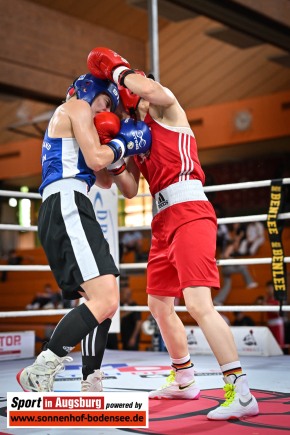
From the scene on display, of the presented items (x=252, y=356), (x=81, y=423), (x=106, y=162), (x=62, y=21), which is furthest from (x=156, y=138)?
(x=62, y=21)

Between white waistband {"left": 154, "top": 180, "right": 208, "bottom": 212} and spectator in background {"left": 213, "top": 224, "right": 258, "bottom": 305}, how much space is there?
5.61 meters

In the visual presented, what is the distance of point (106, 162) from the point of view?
2.36m

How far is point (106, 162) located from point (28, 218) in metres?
13.3

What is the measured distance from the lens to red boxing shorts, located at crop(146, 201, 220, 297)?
2387 mm

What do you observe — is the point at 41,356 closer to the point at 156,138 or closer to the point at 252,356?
the point at 156,138

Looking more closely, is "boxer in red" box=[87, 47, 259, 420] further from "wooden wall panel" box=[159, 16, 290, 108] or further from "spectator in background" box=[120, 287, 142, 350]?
"wooden wall panel" box=[159, 16, 290, 108]

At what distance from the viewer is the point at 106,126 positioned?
2.48 m

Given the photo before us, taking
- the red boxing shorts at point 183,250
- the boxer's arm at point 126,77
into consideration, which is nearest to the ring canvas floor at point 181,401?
the red boxing shorts at point 183,250

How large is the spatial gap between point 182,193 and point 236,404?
81 centimetres

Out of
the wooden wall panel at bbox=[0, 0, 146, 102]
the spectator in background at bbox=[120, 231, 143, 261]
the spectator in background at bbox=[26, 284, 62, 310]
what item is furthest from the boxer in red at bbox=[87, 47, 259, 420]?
the spectator in background at bbox=[120, 231, 143, 261]

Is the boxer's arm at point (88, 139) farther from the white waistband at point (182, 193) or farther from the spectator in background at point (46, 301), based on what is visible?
the spectator in background at point (46, 301)

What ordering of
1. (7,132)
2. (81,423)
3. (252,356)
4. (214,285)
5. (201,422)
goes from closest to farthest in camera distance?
(81,423)
(201,422)
(214,285)
(252,356)
(7,132)

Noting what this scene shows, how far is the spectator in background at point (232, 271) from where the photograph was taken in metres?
8.17

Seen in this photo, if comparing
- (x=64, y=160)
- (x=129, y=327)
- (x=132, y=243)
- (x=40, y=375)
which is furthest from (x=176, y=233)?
(x=132, y=243)
